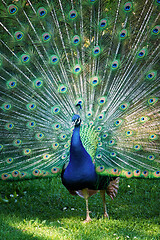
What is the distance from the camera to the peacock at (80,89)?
13.0 ft

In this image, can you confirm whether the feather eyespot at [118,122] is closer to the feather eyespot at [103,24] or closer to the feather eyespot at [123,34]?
the feather eyespot at [123,34]

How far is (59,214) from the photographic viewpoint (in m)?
4.51

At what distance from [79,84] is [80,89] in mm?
64

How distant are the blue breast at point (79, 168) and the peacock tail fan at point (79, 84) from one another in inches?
4.8

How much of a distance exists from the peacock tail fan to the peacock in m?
0.01

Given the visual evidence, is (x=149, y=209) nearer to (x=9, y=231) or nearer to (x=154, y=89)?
(x=154, y=89)

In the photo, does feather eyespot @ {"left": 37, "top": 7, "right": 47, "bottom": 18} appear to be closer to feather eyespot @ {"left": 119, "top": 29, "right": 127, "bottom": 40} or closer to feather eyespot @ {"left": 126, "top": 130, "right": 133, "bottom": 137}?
feather eyespot @ {"left": 119, "top": 29, "right": 127, "bottom": 40}

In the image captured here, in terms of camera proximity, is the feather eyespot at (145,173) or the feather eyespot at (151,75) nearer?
the feather eyespot at (145,173)

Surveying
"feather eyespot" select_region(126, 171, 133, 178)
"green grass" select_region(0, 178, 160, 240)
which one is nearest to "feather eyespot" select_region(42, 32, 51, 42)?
"feather eyespot" select_region(126, 171, 133, 178)

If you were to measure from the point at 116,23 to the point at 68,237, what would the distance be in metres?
2.55

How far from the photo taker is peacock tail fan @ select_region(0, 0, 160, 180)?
3.99 m

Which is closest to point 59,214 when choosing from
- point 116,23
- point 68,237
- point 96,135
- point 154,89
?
point 68,237

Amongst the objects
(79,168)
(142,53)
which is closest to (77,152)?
(79,168)

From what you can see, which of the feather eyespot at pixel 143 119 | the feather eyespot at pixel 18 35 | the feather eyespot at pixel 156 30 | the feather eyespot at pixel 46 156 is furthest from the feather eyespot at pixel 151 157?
the feather eyespot at pixel 18 35
